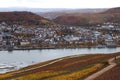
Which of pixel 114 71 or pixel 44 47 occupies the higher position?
pixel 114 71

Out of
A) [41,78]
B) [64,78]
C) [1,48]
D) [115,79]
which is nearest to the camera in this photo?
Result: [115,79]

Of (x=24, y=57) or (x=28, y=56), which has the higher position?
(x=24, y=57)

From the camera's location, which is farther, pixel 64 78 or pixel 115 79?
pixel 64 78

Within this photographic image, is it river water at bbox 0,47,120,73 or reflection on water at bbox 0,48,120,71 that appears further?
reflection on water at bbox 0,48,120,71

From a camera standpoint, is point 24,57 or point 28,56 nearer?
point 24,57

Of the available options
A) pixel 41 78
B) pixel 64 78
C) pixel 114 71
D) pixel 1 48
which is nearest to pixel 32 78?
pixel 41 78

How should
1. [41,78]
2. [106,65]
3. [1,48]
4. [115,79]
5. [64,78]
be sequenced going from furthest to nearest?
[1,48] → [106,65] → [41,78] → [64,78] → [115,79]

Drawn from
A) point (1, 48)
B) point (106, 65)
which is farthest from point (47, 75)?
point (1, 48)

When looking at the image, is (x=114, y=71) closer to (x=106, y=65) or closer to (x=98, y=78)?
(x=98, y=78)

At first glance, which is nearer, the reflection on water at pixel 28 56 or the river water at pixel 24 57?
the river water at pixel 24 57
